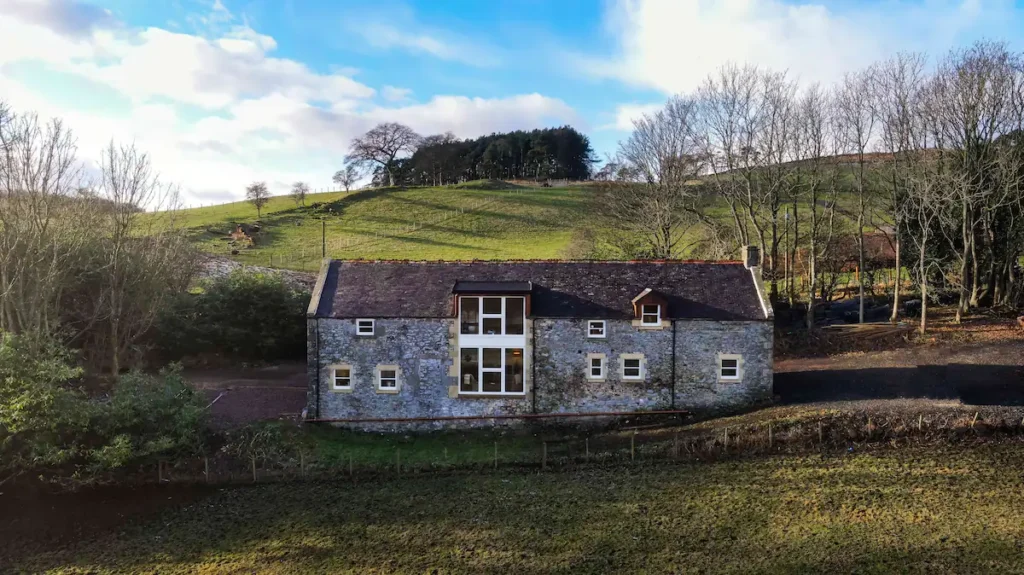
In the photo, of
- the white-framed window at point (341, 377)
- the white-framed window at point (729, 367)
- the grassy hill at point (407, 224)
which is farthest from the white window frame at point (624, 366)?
the grassy hill at point (407, 224)

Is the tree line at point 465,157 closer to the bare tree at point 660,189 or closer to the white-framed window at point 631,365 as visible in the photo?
the bare tree at point 660,189

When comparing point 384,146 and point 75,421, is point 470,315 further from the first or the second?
point 384,146

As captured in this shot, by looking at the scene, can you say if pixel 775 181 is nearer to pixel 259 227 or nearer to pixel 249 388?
pixel 249 388

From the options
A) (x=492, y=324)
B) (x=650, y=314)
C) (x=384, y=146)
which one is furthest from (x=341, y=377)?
(x=384, y=146)

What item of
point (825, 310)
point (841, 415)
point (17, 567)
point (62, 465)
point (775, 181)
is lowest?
point (17, 567)

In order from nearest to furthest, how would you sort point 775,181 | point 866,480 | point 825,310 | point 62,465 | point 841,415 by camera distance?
1. point 866,480
2. point 62,465
3. point 841,415
4. point 775,181
5. point 825,310

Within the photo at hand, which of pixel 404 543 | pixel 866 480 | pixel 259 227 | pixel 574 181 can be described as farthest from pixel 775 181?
pixel 574 181

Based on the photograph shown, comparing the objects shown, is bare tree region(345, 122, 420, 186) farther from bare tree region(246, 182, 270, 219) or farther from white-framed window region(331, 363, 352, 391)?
white-framed window region(331, 363, 352, 391)
